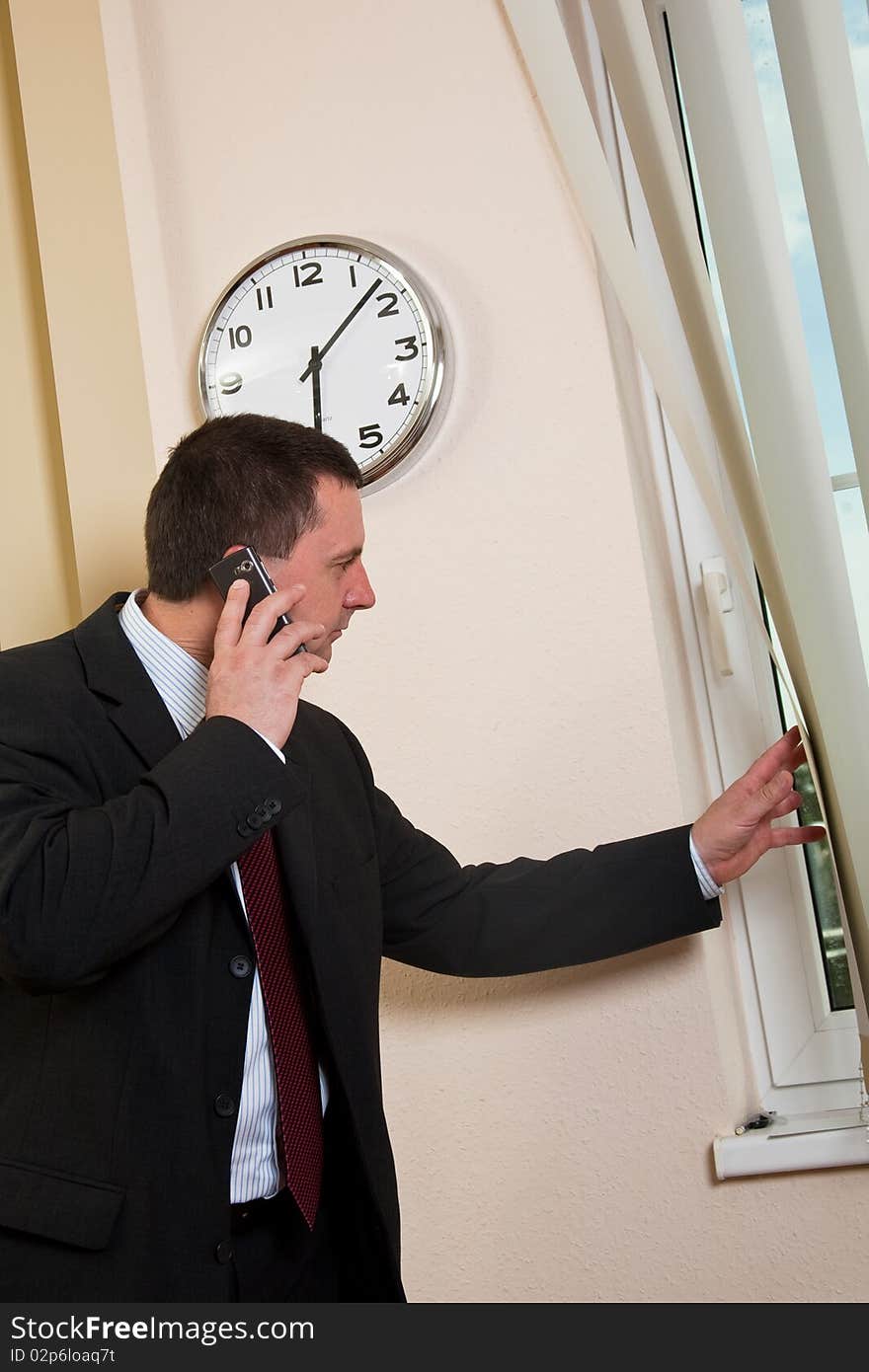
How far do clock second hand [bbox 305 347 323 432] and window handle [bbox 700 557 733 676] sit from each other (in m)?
0.65

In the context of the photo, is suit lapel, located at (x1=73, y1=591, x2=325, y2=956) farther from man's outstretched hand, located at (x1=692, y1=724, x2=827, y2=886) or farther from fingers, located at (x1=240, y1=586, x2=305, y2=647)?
man's outstretched hand, located at (x1=692, y1=724, x2=827, y2=886)

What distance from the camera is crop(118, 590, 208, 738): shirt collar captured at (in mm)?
1544

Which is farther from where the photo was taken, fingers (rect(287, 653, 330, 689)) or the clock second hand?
the clock second hand

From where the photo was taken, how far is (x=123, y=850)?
1.25m

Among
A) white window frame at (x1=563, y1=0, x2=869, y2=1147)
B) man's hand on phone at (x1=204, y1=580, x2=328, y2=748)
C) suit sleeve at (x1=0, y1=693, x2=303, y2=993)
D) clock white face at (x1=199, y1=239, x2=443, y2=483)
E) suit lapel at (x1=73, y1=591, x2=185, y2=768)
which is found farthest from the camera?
clock white face at (x1=199, y1=239, x2=443, y2=483)

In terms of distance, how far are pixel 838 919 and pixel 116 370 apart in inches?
57.2

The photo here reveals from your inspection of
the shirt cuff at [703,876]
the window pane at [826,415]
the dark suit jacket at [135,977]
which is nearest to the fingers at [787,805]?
the shirt cuff at [703,876]

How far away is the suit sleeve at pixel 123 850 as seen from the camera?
123 centimetres

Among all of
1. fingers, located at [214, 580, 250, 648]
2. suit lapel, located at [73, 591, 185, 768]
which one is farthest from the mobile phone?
suit lapel, located at [73, 591, 185, 768]

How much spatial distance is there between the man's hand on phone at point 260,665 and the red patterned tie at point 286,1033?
0.14 meters

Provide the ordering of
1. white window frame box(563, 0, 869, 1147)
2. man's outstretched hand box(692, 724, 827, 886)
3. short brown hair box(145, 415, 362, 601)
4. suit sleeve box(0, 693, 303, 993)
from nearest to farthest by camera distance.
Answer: suit sleeve box(0, 693, 303, 993) → short brown hair box(145, 415, 362, 601) → man's outstretched hand box(692, 724, 827, 886) → white window frame box(563, 0, 869, 1147)

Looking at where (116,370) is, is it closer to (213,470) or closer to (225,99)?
(225,99)

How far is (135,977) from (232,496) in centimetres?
59

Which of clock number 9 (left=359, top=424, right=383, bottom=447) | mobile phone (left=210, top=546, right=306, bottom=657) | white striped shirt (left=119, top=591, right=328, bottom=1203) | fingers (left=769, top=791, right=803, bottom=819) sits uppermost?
clock number 9 (left=359, top=424, right=383, bottom=447)
